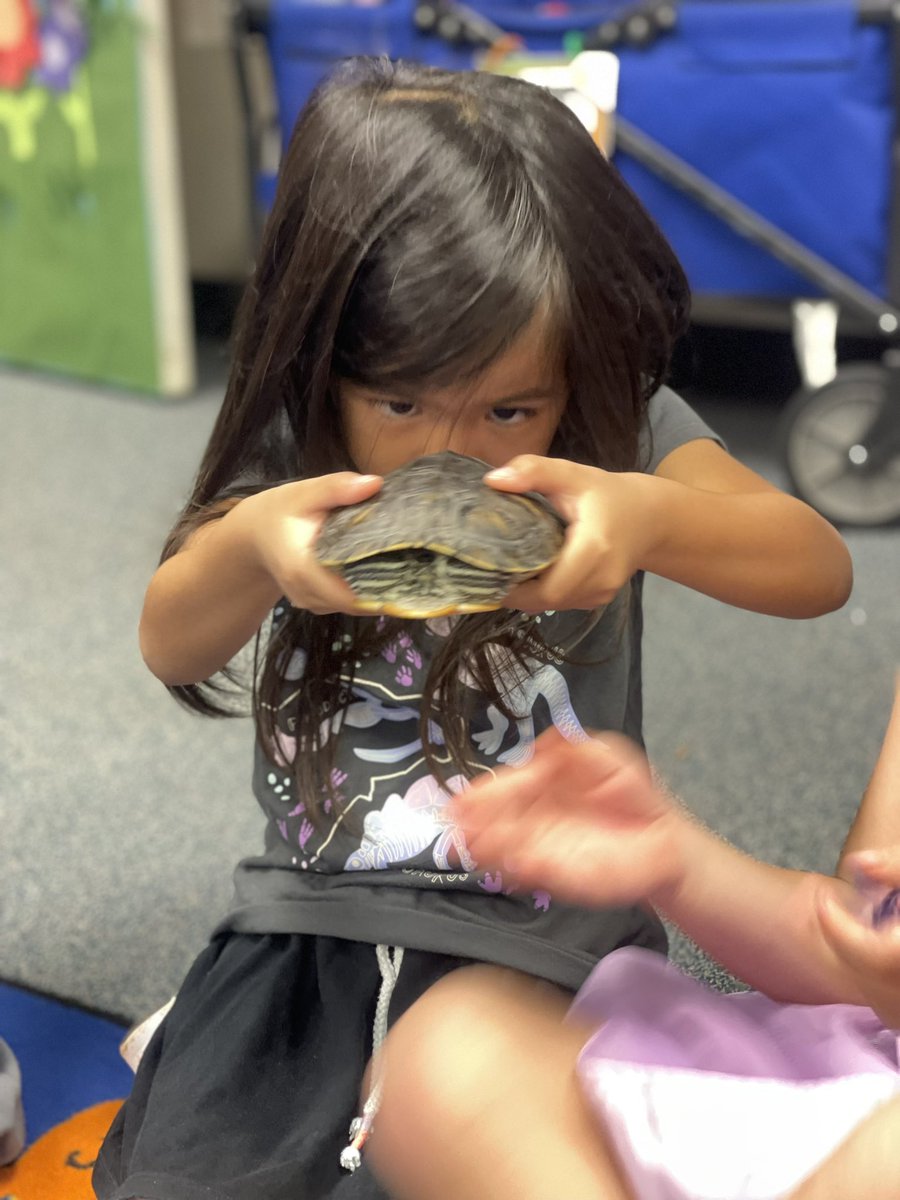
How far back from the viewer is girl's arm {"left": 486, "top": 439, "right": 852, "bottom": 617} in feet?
1.69

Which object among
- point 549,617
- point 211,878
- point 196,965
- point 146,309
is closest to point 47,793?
point 211,878

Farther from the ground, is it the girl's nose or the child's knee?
the girl's nose

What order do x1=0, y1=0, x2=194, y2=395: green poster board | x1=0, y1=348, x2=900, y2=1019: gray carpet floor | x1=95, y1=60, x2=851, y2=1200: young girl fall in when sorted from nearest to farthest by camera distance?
1. x1=95, y1=60, x2=851, y2=1200: young girl
2. x1=0, y1=348, x2=900, y2=1019: gray carpet floor
3. x1=0, y1=0, x2=194, y2=395: green poster board

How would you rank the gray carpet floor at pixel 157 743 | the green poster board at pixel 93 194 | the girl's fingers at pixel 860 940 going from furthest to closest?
1. the green poster board at pixel 93 194
2. the gray carpet floor at pixel 157 743
3. the girl's fingers at pixel 860 940

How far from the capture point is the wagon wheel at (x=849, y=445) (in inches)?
61.4

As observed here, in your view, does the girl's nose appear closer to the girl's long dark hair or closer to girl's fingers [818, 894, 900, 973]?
the girl's long dark hair

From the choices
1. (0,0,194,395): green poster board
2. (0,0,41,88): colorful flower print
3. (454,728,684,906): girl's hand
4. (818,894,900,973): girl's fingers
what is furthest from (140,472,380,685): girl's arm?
(0,0,41,88): colorful flower print

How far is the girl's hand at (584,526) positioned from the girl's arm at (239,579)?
67mm

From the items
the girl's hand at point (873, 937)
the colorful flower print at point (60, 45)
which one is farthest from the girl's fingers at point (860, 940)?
the colorful flower print at point (60, 45)

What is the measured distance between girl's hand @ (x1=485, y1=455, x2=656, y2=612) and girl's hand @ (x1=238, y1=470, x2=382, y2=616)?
0.20 ft

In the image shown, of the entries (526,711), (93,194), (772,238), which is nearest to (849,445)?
(772,238)

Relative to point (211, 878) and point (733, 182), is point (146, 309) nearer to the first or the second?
point (733, 182)

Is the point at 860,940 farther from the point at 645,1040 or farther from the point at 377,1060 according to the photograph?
the point at 377,1060

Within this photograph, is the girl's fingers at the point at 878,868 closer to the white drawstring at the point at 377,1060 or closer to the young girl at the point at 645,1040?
the young girl at the point at 645,1040
